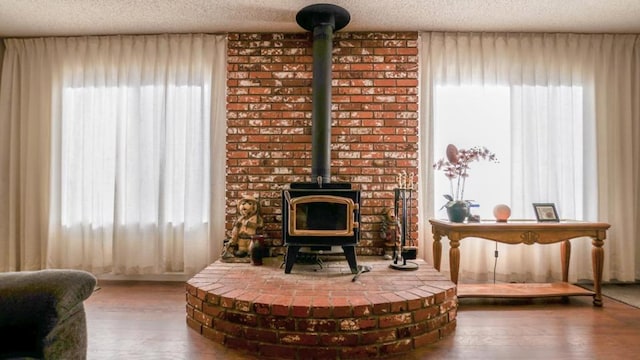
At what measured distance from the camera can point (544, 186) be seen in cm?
326

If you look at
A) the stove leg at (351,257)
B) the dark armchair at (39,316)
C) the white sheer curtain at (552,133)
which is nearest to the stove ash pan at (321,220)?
the stove leg at (351,257)

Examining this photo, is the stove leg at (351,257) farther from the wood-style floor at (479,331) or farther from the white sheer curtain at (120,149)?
the white sheer curtain at (120,149)

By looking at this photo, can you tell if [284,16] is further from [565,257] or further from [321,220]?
[565,257]

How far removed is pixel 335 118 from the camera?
10.7 feet

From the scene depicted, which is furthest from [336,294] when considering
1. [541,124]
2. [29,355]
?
[541,124]

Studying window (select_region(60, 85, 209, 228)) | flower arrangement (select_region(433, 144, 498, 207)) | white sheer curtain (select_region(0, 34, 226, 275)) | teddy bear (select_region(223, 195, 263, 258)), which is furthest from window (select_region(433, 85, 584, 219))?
window (select_region(60, 85, 209, 228))

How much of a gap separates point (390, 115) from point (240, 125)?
53.2 inches

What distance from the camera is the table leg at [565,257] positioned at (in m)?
3.04

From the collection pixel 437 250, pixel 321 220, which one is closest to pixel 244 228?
pixel 321 220

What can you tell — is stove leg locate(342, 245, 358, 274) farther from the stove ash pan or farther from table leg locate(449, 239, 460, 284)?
table leg locate(449, 239, 460, 284)

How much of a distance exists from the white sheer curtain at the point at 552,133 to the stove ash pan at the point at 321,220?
1008 millimetres

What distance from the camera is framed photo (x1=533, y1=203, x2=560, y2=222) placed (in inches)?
115

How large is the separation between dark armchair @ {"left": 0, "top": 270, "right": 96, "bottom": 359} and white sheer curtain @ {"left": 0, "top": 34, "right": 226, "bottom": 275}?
6.67 feet

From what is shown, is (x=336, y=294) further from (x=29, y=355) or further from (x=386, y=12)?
(x=386, y=12)
